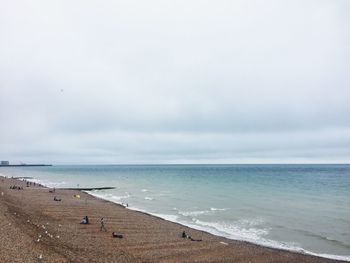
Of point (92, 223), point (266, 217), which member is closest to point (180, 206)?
point (266, 217)

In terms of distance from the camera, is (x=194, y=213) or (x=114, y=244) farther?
(x=194, y=213)

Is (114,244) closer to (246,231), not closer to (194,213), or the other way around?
(246,231)

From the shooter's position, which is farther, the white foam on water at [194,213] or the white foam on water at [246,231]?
the white foam on water at [194,213]

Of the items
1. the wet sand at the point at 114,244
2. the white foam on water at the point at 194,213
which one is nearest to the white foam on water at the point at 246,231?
the white foam on water at the point at 194,213

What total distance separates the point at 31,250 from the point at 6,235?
4.13 metres

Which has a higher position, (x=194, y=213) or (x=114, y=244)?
(x=114, y=244)

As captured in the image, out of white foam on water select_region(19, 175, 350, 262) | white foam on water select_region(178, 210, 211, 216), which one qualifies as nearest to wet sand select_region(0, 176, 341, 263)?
white foam on water select_region(19, 175, 350, 262)

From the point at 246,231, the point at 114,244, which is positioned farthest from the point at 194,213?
the point at 114,244

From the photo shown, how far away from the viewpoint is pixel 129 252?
25.6 m

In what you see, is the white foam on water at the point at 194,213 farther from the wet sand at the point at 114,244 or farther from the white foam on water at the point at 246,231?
the wet sand at the point at 114,244

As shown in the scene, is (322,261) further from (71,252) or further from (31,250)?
(31,250)

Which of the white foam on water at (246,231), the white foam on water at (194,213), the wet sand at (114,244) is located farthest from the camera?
the white foam on water at (194,213)

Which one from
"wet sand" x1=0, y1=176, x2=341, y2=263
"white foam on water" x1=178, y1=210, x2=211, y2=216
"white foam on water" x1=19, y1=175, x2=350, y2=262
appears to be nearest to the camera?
"wet sand" x1=0, y1=176, x2=341, y2=263

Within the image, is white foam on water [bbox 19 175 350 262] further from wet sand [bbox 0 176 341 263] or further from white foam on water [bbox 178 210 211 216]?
wet sand [bbox 0 176 341 263]
